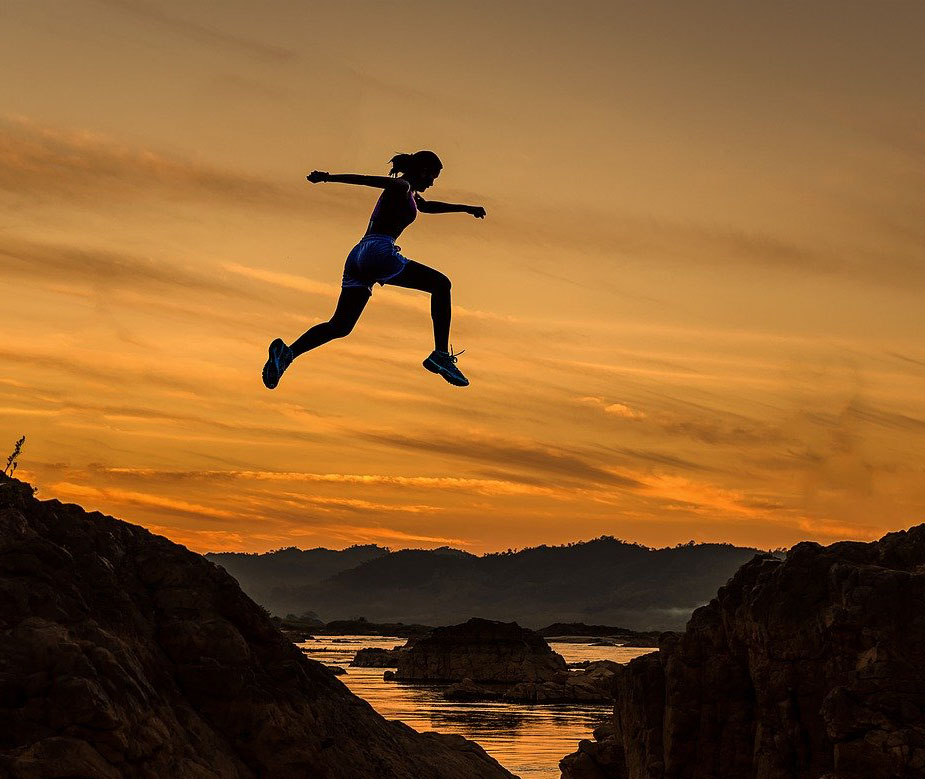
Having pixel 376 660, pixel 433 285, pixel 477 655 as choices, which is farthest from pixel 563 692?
pixel 433 285

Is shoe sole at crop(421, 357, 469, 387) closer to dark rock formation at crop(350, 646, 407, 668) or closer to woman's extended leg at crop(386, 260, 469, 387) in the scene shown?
→ woman's extended leg at crop(386, 260, 469, 387)

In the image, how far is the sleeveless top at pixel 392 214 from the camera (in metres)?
18.5

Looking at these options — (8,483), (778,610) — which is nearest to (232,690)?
(8,483)

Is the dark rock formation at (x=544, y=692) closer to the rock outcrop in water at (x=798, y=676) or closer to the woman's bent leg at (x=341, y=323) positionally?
the rock outcrop in water at (x=798, y=676)

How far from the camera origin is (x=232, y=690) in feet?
65.2

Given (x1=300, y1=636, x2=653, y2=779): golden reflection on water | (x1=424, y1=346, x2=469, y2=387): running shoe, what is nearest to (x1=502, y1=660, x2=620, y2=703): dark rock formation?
(x1=300, y1=636, x2=653, y2=779): golden reflection on water

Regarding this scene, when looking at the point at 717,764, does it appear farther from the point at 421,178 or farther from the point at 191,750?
the point at 421,178

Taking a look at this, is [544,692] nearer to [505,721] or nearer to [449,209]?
[505,721]

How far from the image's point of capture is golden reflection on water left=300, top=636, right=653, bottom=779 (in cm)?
7394

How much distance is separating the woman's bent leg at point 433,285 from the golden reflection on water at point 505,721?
4861 centimetres

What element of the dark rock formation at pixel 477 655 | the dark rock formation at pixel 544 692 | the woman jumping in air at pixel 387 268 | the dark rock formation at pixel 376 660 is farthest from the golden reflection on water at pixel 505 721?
the woman jumping in air at pixel 387 268

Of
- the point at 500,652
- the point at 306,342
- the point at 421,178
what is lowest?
the point at 500,652

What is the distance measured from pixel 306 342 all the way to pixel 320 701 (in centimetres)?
646

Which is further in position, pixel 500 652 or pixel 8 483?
pixel 500 652
